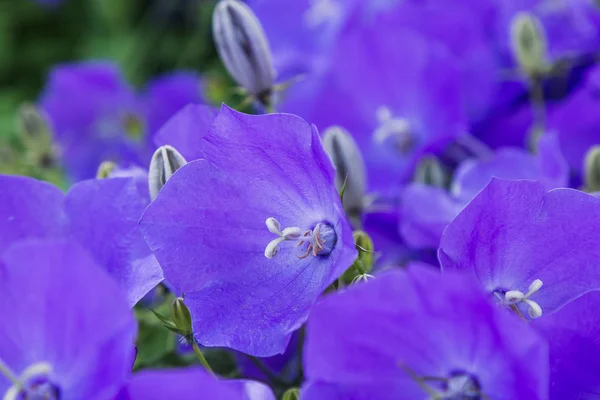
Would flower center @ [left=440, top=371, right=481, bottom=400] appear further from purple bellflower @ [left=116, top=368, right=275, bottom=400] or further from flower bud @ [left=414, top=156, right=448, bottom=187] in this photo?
flower bud @ [left=414, top=156, right=448, bottom=187]

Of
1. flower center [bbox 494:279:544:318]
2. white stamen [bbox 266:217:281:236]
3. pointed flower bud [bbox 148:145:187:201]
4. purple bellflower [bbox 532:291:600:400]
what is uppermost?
pointed flower bud [bbox 148:145:187:201]

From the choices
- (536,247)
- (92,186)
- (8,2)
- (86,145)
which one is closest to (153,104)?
(86,145)

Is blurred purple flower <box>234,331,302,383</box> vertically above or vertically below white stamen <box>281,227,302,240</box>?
below

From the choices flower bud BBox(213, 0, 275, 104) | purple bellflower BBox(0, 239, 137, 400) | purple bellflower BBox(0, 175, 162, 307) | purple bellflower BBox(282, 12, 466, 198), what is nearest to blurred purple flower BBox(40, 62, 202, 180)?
purple bellflower BBox(282, 12, 466, 198)

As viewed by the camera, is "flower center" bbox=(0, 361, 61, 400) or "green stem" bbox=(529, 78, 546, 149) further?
"green stem" bbox=(529, 78, 546, 149)

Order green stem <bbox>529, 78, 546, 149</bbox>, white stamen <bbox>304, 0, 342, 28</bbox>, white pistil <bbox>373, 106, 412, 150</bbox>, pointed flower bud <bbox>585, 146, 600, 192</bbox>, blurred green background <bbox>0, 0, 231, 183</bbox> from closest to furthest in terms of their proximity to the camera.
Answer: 1. pointed flower bud <bbox>585, 146, 600, 192</bbox>
2. green stem <bbox>529, 78, 546, 149</bbox>
3. white pistil <bbox>373, 106, 412, 150</bbox>
4. white stamen <bbox>304, 0, 342, 28</bbox>
5. blurred green background <bbox>0, 0, 231, 183</bbox>

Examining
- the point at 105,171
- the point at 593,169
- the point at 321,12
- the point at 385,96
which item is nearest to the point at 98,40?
the point at 321,12

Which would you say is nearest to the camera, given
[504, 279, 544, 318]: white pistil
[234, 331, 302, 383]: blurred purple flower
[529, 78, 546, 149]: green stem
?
[504, 279, 544, 318]: white pistil

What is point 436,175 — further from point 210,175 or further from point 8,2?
point 8,2
